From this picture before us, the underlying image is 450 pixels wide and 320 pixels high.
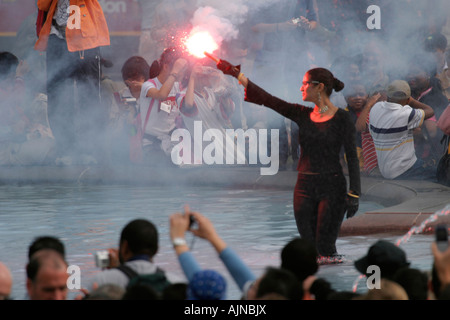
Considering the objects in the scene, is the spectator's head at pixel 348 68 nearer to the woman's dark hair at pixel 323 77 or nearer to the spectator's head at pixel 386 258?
the woman's dark hair at pixel 323 77

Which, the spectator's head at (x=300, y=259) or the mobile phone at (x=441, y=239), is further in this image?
the spectator's head at (x=300, y=259)

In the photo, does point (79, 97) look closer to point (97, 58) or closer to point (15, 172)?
point (97, 58)

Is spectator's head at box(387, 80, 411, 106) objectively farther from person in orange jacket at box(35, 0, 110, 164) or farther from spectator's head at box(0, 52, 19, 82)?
spectator's head at box(0, 52, 19, 82)

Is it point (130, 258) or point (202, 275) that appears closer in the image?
point (202, 275)

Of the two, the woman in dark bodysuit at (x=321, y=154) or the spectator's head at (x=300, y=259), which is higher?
the woman in dark bodysuit at (x=321, y=154)

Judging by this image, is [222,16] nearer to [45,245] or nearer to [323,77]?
[323,77]

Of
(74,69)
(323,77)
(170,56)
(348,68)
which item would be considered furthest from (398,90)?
(74,69)

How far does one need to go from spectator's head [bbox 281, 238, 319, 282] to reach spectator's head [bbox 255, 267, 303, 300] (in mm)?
578

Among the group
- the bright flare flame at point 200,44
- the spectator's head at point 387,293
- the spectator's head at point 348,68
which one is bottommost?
the spectator's head at point 387,293

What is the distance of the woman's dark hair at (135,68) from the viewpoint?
12.5 meters

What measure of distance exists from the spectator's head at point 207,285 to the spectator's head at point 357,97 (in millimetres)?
7678

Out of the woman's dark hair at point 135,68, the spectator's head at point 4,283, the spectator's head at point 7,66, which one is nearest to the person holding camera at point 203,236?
the spectator's head at point 4,283

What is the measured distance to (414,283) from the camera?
400cm

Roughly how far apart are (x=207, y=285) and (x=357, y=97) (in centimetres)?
772
